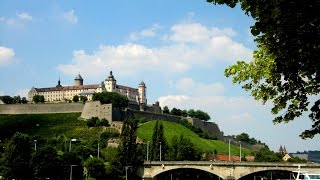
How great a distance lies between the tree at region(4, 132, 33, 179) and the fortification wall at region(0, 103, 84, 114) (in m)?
79.9

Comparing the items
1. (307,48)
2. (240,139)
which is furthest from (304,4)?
(240,139)

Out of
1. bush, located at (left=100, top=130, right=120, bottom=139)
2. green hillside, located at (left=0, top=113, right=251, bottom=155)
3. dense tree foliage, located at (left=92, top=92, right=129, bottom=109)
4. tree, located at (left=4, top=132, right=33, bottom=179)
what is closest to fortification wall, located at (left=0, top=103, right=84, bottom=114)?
green hillside, located at (left=0, top=113, right=251, bottom=155)

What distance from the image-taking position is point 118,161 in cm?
7981

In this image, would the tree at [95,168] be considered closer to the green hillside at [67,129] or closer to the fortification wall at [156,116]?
the green hillside at [67,129]

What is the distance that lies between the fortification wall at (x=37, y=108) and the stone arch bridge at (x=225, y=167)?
235 feet

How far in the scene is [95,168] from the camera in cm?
7644

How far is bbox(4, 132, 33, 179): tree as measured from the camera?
224 feet

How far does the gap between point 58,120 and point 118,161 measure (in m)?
68.4

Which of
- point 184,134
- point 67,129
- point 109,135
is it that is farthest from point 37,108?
point 184,134

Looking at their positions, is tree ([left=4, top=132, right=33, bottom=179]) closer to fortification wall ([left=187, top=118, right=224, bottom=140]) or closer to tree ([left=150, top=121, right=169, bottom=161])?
tree ([left=150, top=121, right=169, bottom=161])

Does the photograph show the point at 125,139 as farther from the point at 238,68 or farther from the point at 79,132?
the point at 238,68

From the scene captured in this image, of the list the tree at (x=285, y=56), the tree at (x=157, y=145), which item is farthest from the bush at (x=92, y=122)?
the tree at (x=285, y=56)

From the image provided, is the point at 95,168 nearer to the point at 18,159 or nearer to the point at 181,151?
the point at 18,159

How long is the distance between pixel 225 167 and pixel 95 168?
65.2 ft
